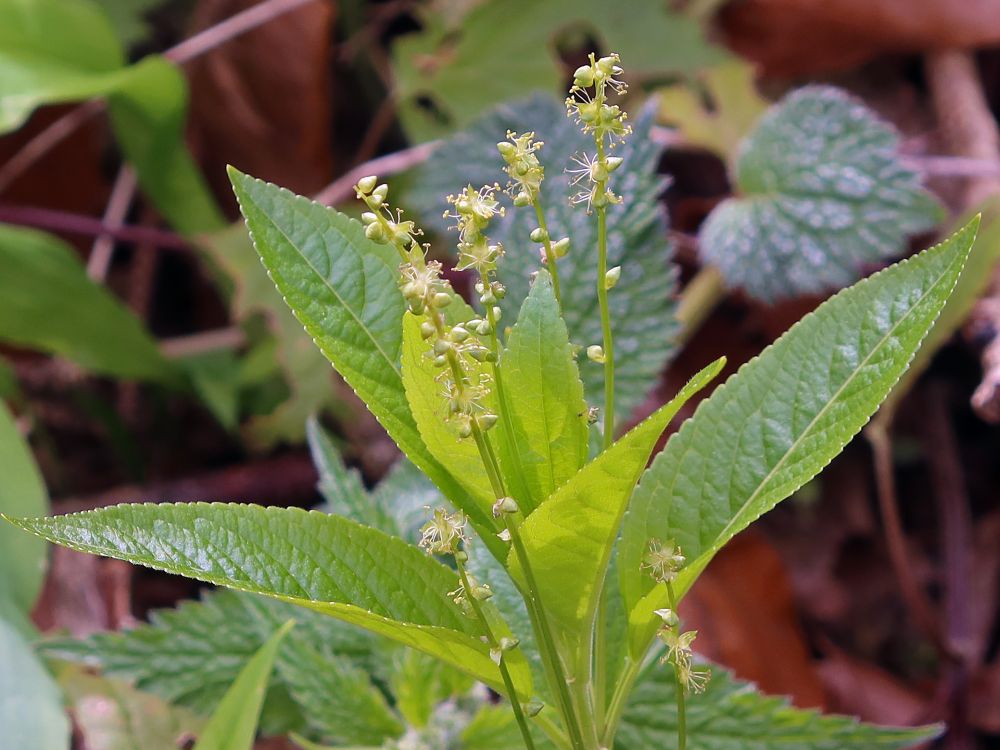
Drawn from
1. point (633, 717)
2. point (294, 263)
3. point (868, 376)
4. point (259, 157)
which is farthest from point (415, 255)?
point (259, 157)

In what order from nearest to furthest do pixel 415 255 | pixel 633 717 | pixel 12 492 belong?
pixel 415 255 < pixel 633 717 < pixel 12 492

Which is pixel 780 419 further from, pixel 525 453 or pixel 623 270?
pixel 623 270

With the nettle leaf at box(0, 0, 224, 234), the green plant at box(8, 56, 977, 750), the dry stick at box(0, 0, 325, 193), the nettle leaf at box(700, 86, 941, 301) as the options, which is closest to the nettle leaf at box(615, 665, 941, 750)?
the green plant at box(8, 56, 977, 750)

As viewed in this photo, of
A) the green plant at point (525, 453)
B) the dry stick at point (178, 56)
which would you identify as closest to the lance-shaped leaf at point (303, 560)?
the green plant at point (525, 453)

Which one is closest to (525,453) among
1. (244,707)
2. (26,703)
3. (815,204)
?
A: (244,707)

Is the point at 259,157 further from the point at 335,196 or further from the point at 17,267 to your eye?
the point at 17,267

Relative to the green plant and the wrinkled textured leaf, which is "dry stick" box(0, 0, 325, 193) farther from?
the green plant
